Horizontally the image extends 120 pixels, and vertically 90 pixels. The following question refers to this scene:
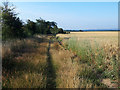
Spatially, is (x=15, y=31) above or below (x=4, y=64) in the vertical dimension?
above

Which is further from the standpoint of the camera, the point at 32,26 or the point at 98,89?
the point at 32,26

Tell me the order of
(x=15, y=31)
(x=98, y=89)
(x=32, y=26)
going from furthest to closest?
(x=32, y=26) → (x=15, y=31) → (x=98, y=89)

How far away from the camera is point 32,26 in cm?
2500

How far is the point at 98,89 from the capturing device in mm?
2975

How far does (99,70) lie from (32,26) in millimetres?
22523

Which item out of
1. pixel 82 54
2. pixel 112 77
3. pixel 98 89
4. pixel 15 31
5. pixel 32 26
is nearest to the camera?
pixel 98 89

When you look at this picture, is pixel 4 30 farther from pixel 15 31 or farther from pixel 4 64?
pixel 4 64

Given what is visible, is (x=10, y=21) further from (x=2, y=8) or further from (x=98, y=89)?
(x=98, y=89)

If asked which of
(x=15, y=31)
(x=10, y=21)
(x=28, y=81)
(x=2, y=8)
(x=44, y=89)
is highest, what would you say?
(x=2, y=8)

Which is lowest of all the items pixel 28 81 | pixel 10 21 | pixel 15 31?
pixel 28 81

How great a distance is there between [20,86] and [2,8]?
9.81 meters

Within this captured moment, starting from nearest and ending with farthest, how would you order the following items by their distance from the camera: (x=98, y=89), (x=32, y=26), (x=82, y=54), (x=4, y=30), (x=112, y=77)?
(x=98, y=89) → (x=112, y=77) → (x=82, y=54) → (x=4, y=30) → (x=32, y=26)

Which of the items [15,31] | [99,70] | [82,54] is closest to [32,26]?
[15,31]

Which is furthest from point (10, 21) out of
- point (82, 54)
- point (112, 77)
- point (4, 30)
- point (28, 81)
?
point (112, 77)
